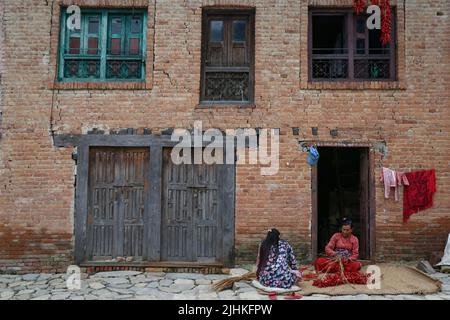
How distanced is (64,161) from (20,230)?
1520 mm

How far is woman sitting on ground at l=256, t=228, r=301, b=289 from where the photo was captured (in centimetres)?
657

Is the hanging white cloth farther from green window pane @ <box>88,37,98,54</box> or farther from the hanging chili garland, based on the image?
green window pane @ <box>88,37,98,54</box>

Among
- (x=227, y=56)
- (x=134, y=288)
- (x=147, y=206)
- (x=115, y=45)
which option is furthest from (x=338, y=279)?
(x=115, y=45)

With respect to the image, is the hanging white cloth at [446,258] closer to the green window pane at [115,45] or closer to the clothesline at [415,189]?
the clothesline at [415,189]

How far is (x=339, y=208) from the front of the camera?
11.3 meters

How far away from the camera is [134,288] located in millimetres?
6938

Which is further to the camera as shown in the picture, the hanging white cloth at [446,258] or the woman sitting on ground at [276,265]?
the hanging white cloth at [446,258]

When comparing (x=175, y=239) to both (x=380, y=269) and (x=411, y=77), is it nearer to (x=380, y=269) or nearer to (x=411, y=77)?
(x=380, y=269)

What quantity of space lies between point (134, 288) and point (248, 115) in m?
3.73

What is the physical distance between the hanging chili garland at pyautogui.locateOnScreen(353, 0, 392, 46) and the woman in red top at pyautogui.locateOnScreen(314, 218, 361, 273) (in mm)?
3567

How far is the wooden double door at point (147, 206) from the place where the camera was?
8.20 meters

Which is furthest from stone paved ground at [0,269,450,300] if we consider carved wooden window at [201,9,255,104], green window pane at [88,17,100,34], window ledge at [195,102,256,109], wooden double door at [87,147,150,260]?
green window pane at [88,17,100,34]

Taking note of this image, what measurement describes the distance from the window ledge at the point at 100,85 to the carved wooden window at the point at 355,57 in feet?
11.0

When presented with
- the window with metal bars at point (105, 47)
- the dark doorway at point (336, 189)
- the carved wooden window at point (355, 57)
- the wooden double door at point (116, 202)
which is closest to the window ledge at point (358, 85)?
the carved wooden window at point (355, 57)
